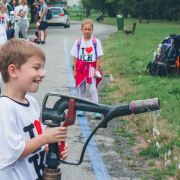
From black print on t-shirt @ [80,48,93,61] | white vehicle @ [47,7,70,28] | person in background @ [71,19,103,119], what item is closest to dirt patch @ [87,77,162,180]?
person in background @ [71,19,103,119]

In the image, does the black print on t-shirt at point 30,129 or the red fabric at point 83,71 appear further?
the red fabric at point 83,71

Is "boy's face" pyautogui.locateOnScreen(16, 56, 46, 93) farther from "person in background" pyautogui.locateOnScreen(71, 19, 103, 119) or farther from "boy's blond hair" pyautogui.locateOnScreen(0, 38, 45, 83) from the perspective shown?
"person in background" pyautogui.locateOnScreen(71, 19, 103, 119)

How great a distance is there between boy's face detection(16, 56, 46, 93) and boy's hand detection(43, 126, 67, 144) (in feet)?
0.94

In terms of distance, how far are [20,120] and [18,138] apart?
0.15m

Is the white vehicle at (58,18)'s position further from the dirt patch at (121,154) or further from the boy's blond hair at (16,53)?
the boy's blond hair at (16,53)

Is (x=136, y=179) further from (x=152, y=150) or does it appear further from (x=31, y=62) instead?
(x=31, y=62)

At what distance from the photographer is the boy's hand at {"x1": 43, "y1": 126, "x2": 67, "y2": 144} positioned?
70.6 inches

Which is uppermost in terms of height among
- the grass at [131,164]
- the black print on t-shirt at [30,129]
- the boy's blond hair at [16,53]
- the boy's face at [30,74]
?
the boy's blond hair at [16,53]

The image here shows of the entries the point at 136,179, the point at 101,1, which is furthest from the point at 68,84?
the point at 101,1

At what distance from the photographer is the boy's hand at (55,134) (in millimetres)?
1794

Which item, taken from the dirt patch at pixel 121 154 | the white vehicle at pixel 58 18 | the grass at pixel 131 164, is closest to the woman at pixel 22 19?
the dirt patch at pixel 121 154

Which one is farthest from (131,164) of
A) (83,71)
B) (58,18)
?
(58,18)

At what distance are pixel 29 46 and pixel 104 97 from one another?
6011mm

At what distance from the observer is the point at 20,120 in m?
1.99
